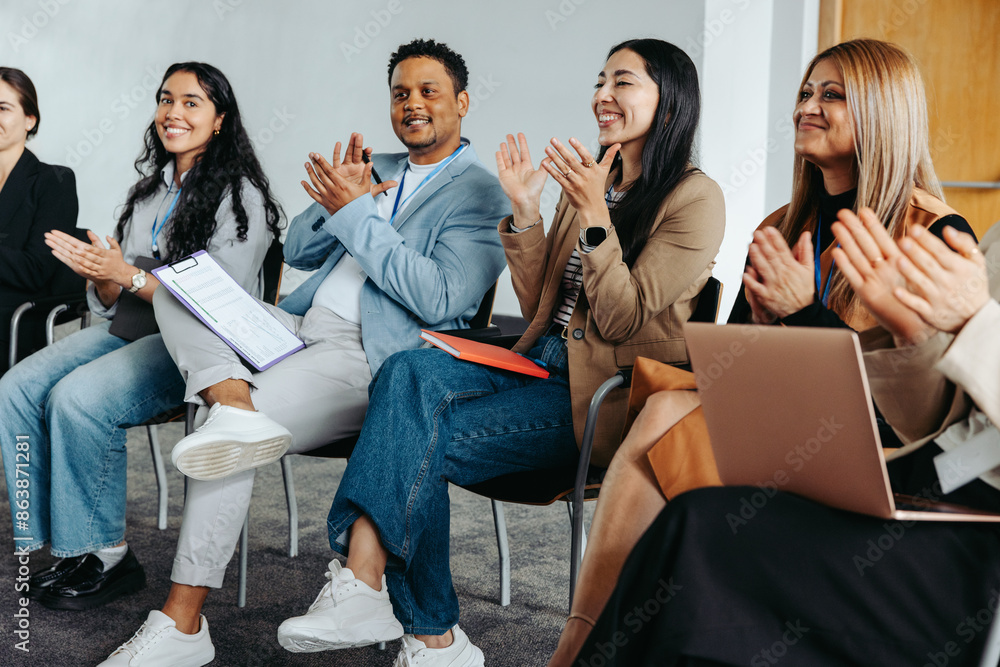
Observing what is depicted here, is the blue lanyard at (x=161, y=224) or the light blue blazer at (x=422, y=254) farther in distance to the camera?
the blue lanyard at (x=161, y=224)

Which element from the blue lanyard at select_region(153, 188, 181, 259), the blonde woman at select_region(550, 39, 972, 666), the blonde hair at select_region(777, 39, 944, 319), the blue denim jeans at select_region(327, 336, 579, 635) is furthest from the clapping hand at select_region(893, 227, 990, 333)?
the blue lanyard at select_region(153, 188, 181, 259)

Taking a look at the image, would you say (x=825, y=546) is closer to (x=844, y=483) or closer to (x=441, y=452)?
(x=844, y=483)

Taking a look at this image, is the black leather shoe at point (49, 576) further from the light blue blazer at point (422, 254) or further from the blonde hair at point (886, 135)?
the blonde hair at point (886, 135)

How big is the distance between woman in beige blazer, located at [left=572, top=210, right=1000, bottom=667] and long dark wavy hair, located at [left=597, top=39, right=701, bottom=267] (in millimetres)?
746

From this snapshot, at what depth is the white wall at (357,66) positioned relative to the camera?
3.63 metres

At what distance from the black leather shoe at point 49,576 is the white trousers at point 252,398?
488 millimetres

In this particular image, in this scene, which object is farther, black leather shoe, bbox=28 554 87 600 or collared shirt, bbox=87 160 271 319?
collared shirt, bbox=87 160 271 319

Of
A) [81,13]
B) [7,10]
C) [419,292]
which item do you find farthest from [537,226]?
[7,10]

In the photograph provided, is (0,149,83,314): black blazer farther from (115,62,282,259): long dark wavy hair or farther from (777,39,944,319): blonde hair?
(777,39,944,319): blonde hair

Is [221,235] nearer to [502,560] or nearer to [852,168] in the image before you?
[502,560]

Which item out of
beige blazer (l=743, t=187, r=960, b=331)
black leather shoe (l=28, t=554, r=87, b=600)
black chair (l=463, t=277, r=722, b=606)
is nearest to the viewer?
beige blazer (l=743, t=187, r=960, b=331)

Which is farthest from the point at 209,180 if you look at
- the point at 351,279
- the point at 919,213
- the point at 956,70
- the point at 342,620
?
the point at 956,70

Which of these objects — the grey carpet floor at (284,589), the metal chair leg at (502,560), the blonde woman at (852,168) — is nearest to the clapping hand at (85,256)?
the grey carpet floor at (284,589)

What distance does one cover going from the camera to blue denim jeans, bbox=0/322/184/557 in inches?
74.8
